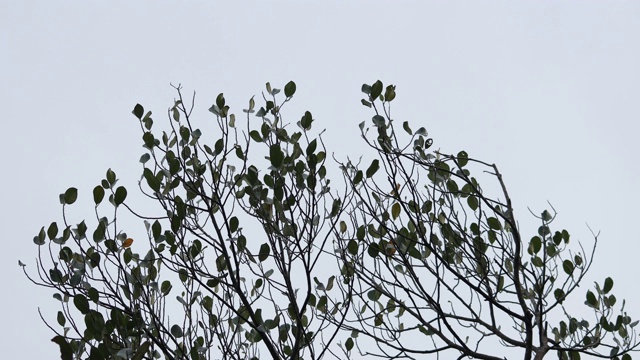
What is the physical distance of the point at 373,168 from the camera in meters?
5.02

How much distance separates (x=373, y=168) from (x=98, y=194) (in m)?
1.72

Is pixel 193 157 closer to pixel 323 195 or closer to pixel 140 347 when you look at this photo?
pixel 323 195

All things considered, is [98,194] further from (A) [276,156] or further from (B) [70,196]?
(A) [276,156]

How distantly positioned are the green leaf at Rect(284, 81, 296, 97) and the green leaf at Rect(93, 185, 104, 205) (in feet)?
4.53

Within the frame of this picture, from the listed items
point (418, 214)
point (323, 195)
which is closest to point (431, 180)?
point (418, 214)

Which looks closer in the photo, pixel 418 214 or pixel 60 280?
pixel 60 280

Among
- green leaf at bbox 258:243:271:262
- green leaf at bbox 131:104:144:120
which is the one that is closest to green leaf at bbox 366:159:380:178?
green leaf at bbox 258:243:271:262

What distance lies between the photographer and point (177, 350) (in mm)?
4551

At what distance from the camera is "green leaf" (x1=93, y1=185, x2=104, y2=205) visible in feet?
14.9

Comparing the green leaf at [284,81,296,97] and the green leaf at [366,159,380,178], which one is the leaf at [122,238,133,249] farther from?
the green leaf at [366,159,380,178]

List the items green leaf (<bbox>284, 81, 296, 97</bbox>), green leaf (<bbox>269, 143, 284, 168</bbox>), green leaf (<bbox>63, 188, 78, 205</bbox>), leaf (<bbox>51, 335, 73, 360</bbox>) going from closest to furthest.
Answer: leaf (<bbox>51, 335, 73, 360</bbox>) < green leaf (<bbox>63, 188, 78, 205</bbox>) < green leaf (<bbox>269, 143, 284, 168</bbox>) < green leaf (<bbox>284, 81, 296, 97</bbox>)

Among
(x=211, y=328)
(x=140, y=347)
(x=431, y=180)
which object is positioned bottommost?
(x=140, y=347)

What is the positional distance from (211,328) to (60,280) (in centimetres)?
99

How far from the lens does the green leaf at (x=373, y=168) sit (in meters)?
5.00
